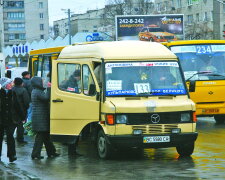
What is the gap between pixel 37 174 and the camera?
37.9 ft

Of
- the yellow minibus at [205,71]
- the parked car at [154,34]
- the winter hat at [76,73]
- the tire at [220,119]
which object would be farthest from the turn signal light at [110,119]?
the parked car at [154,34]

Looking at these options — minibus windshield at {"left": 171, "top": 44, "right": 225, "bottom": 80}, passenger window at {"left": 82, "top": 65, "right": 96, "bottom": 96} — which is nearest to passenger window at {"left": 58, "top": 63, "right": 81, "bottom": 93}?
passenger window at {"left": 82, "top": 65, "right": 96, "bottom": 96}

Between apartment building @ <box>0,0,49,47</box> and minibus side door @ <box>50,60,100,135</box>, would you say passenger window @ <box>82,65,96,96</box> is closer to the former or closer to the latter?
minibus side door @ <box>50,60,100,135</box>

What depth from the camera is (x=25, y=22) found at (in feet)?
532

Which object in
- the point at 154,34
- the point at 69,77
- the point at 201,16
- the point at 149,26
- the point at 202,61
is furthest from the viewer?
the point at 201,16

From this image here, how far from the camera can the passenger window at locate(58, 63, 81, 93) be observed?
1407 centimetres

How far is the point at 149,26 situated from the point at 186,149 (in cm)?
4819

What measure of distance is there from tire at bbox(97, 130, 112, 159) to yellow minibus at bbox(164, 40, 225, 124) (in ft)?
23.9

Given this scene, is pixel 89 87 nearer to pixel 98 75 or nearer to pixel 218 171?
pixel 98 75

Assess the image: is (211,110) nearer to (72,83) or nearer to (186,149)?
(186,149)

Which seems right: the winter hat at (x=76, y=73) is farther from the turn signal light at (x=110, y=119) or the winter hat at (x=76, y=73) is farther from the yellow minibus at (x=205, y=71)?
the yellow minibus at (x=205, y=71)

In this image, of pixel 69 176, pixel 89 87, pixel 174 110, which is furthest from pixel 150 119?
pixel 69 176

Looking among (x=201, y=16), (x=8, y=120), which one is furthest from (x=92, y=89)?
(x=201, y=16)

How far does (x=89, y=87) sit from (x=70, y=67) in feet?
3.40
